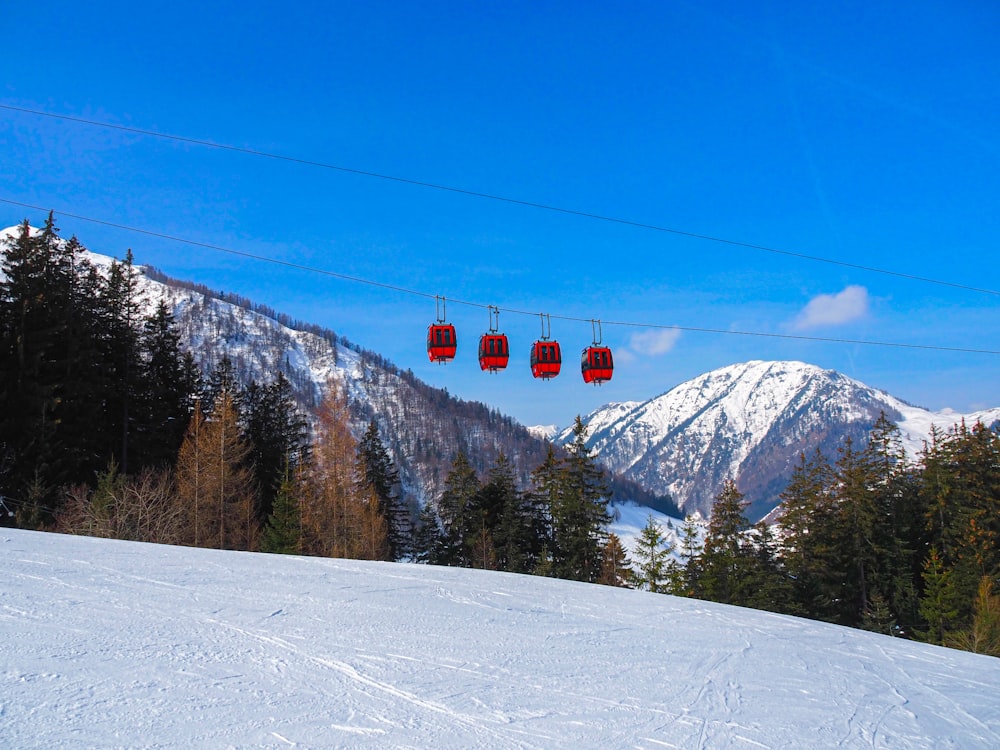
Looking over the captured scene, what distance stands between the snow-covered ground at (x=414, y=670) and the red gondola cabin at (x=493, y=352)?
587 cm

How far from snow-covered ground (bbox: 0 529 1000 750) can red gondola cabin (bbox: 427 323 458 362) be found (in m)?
5.98

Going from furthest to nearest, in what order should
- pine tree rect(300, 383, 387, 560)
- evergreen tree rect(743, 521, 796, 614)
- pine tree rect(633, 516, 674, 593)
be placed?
evergreen tree rect(743, 521, 796, 614) → pine tree rect(633, 516, 674, 593) → pine tree rect(300, 383, 387, 560)

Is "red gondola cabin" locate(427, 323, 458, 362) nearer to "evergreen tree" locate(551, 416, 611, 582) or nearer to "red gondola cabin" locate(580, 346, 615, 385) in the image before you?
"red gondola cabin" locate(580, 346, 615, 385)

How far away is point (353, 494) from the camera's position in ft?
116

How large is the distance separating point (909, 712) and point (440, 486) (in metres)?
187

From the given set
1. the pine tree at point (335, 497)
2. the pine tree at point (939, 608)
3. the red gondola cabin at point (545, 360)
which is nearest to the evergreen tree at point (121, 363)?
the pine tree at point (335, 497)

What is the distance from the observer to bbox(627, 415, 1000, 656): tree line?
3956 centimetres

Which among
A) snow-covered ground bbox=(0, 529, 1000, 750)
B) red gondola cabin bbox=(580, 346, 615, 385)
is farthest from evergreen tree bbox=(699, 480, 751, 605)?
snow-covered ground bbox=(0, 529, 1000, 750)

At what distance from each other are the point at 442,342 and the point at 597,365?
4.34 metres

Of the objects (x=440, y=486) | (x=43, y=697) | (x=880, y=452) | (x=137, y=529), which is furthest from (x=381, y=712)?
(x=440, y=486)

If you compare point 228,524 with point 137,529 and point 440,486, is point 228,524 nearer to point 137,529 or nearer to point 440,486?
point 137,529

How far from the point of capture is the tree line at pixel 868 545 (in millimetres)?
39562

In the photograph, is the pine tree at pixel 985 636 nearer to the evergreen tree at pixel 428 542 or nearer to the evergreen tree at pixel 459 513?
the evergreen tree at pixel 459 513

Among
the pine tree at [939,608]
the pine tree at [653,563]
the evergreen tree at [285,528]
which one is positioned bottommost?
the pine tree at [939,608]
